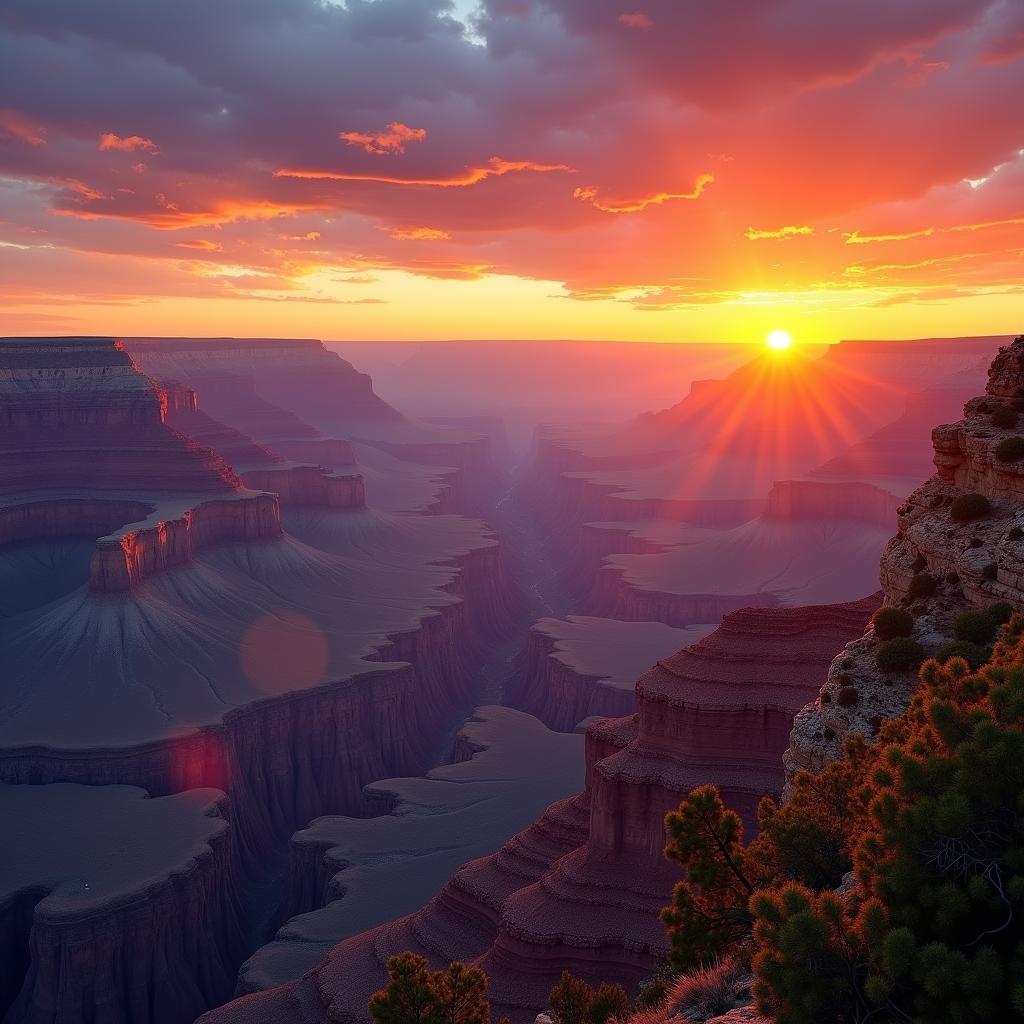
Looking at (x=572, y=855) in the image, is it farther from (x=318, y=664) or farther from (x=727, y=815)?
(x=318, y=664)

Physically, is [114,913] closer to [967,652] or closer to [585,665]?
[967,652]

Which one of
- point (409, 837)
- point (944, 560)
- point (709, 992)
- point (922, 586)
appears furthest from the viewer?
point (409, 837)

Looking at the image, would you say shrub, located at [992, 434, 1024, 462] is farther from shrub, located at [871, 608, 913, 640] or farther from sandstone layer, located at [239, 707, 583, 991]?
sandstone layer, located at [239, 707, 583, 991]

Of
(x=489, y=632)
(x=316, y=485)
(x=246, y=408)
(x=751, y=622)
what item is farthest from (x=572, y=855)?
(x=246, y=408)

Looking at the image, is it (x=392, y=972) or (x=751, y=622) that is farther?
(x=751, y=622)

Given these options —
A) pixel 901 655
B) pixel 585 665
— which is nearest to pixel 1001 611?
pixel 901 655

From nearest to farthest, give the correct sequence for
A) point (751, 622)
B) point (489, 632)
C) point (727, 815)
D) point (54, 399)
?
point (727, 815) → point (751, 622) → point (54, 399) → point (489, 632)

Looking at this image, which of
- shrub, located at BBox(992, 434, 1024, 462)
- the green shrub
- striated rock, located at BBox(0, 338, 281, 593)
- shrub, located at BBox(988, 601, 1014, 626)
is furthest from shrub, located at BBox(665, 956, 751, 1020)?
striated rock, located at BBox(0, 338, 281, 593)

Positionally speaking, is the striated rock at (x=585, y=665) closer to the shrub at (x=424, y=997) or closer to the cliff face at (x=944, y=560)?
the cliff face at (x=944, y=560)
